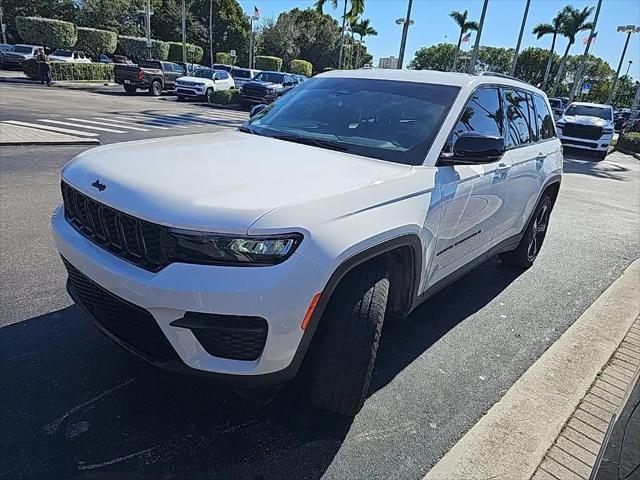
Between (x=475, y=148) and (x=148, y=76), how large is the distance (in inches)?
1021

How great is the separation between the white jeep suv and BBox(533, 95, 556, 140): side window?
5.26 ft

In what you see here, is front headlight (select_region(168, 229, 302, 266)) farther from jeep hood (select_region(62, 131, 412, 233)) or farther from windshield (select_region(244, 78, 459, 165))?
windshield (select_region(244, 78, 459, 165))

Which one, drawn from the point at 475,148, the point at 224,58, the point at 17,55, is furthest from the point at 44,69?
the point at 224,58

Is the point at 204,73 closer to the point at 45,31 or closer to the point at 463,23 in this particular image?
the point at 45,31

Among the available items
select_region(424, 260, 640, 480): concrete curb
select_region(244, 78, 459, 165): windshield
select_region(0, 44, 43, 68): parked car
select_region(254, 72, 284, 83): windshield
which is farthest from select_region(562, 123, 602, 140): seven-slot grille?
select_region(0, 44, 43, 68): parked car

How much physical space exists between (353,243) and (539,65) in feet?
281

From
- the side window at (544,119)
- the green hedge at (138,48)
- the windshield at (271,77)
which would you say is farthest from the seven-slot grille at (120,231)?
the green hedge at (138,48)

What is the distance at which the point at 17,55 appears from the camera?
32969 millimetres

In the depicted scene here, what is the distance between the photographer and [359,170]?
2.57 m

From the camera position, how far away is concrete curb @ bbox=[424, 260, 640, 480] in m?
2.33

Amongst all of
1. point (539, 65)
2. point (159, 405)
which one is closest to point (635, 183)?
point (159, 405)

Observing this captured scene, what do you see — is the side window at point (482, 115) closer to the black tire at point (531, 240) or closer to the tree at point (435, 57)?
the black tire at point (531, 240)

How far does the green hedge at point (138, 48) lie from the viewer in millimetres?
49188

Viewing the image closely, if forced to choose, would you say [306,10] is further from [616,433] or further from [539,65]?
[616,433]
